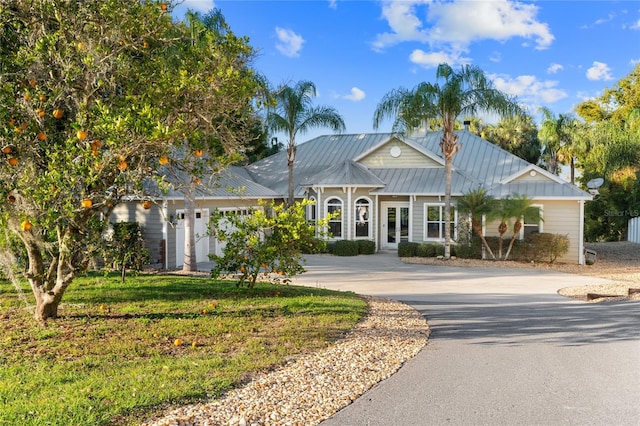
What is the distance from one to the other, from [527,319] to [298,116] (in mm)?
16798

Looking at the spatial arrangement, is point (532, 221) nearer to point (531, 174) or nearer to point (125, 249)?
point (531, 174)

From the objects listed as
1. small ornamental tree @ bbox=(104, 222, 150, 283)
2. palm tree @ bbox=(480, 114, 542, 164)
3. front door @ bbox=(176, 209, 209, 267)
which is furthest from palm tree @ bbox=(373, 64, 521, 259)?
palm tree @ bbox=(480, 114, 542, 164)

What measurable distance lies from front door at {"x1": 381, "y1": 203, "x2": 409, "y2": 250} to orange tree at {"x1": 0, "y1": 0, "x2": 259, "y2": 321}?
59.1ft

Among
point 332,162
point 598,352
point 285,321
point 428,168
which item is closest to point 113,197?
point 285,321

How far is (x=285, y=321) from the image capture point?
8.61 meters

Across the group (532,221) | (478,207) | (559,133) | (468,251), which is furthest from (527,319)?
(559,133)

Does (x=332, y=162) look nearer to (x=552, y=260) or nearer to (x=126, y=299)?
(x=552, y=260)

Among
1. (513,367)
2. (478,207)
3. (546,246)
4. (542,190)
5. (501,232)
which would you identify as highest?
(542,190)

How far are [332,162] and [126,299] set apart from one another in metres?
20.1

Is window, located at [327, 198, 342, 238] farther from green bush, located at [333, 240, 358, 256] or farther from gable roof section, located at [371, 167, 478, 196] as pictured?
gable roof section, located at [371, 167, 478, 196]

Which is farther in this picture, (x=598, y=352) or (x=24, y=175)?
(x=598, y=352)

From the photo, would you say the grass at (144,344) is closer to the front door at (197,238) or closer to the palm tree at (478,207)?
the front door at (197,238)

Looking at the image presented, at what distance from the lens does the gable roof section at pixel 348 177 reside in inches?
941

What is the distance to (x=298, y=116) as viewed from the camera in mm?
24484
